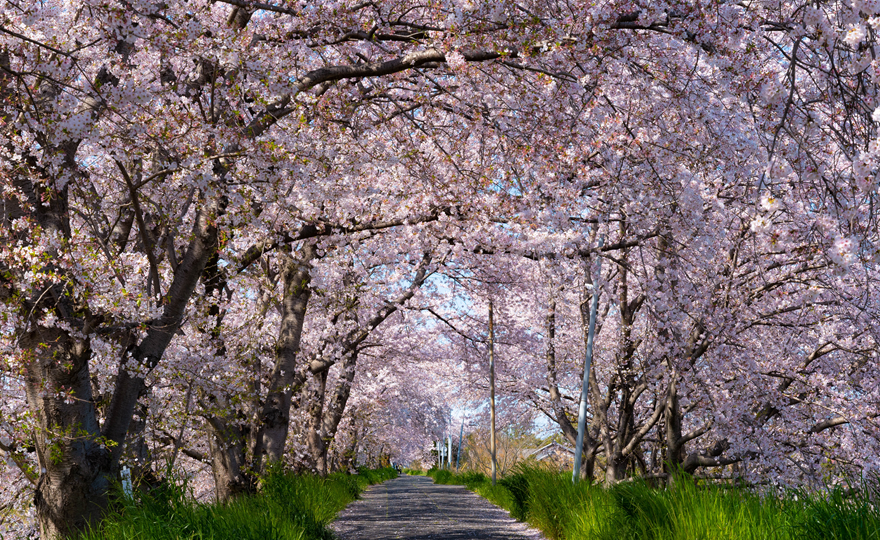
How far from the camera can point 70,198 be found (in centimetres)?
785

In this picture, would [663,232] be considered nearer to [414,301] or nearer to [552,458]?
[414,301]

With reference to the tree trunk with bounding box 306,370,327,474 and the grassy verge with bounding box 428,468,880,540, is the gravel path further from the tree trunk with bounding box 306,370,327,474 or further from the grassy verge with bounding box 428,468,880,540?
the tree trunk with bounding box 306,370,327,474

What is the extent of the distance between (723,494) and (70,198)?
25.4ft

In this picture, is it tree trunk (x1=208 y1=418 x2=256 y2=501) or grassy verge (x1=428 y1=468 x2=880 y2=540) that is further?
tree trunk (x1=208 y1=418 x2=256 y2=501)

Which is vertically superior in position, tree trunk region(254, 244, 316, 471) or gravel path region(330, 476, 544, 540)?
tree trunk region(254, 244, 316, 471)

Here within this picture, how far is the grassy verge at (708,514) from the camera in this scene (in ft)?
13.0

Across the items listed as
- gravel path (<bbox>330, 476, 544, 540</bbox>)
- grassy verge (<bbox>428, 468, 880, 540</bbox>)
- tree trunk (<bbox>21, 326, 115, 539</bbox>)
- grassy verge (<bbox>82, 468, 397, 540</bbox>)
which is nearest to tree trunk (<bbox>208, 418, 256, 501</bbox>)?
gravel path (<bbox>330, 476, 544, 540</bbox>)

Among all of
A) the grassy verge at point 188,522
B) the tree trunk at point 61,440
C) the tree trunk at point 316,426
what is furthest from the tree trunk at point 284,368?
the tree trunk at point 316,426

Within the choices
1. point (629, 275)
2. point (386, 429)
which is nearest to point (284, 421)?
point (629, 275)

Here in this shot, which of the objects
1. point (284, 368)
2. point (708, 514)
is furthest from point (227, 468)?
point (708, 514)

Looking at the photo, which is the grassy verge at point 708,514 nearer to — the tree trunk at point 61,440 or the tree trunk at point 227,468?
the tree trunk at point 227,468

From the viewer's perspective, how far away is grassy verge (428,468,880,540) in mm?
3975

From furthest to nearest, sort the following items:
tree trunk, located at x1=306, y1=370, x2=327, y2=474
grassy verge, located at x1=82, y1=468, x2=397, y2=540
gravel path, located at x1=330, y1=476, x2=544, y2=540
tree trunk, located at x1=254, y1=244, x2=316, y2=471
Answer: tree trunk, located at x1=306, y1=370, x2=327, y2=474, tree trunk, located at x1=254, y1=244, x2=316, y2=471, gravel path, located at x1=330, y1=476, x2=544, y2=540, grassy verge, located at x1=82, y1=468, x2=397, y2=540

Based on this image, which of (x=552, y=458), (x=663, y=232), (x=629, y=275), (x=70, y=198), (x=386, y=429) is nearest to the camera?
A: (x=70, y=198)
